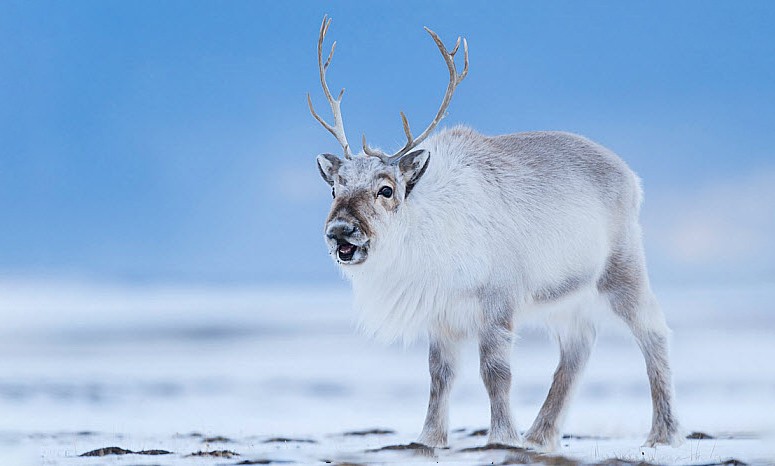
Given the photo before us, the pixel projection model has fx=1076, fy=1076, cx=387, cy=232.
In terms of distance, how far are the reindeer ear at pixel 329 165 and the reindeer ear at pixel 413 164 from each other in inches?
21.0

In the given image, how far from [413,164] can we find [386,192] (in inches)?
13.8

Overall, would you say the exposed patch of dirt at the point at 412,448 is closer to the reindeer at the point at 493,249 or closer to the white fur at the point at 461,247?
the reindeer at the point at 493,249

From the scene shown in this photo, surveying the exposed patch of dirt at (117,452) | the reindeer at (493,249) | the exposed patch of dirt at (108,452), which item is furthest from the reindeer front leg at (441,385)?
the exposed patch of dirt at (108,452)

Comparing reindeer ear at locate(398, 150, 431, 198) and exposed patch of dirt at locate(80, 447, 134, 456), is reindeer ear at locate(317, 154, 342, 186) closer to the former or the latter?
reindeer ear at locate(398, 150, 431, 198)

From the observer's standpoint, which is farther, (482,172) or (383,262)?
(482,172)

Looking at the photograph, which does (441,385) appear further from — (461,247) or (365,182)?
(365,182)

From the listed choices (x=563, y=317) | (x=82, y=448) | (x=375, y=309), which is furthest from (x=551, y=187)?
(x=82, y=448)

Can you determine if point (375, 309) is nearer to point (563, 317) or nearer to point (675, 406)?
point (563, 317)

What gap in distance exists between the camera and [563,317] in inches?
407

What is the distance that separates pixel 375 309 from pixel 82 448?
2893 mm

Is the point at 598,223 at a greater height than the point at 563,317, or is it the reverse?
the point at 598,223

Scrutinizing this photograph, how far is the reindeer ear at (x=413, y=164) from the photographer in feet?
29.0

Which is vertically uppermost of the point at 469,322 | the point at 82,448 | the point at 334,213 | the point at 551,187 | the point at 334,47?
the point at 334,47

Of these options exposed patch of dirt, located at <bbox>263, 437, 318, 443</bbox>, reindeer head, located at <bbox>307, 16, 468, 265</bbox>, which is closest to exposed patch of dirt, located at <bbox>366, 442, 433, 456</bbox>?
exposed patch of dirt, located at <bbox>263, 437, 318, 443</bbox>
